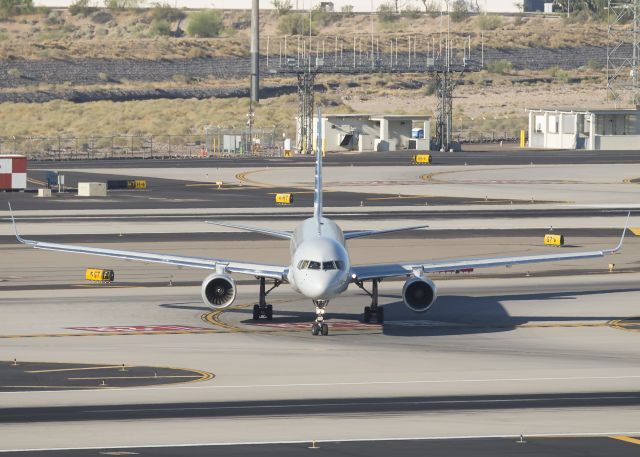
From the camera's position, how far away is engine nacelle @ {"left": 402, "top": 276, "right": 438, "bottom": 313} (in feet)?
164

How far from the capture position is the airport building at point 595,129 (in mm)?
166000

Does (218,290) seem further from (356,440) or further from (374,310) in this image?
(356,440)

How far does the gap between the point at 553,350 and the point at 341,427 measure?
14038 millimetres

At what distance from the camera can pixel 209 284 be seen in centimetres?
5069

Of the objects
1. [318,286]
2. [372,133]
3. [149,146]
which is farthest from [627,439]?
[149,146]

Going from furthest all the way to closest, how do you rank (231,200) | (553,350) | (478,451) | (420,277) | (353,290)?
(231,200)
(353,290)
(420,277)
(553,350)
(478,451)

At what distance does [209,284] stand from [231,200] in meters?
54.2

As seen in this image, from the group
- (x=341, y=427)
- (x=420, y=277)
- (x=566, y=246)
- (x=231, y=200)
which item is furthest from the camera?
(x=231, y=200)

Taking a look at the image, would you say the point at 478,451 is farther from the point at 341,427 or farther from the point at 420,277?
the point at 420,277

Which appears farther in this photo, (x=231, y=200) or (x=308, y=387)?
(x=231, y=200)

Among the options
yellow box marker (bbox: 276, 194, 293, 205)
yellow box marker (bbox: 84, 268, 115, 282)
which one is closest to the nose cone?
yellow box marker (bbox: 84, 268, 115, 282)

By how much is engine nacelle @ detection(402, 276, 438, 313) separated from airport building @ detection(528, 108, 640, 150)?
11706 cm

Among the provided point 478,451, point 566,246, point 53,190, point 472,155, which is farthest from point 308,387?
point 472,155

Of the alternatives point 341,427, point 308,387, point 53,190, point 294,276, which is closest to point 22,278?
point 294,276
